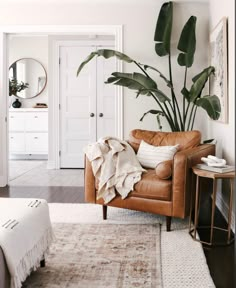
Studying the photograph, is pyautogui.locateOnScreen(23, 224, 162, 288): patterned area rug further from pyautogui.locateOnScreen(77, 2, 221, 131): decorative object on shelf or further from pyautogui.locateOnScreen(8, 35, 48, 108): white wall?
pyautogui.locateOnScreen(8, 35, 48, 108): white wall

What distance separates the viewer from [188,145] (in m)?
3.70

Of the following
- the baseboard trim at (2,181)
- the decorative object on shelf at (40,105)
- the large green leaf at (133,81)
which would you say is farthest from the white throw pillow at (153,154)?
the decorative object on shelf at (40,105)

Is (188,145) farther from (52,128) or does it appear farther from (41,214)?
(52,128)

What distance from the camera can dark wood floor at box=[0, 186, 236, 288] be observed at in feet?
7.89

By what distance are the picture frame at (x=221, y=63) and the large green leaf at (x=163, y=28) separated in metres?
0.52

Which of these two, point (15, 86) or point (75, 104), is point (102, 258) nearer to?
point (75, 104)

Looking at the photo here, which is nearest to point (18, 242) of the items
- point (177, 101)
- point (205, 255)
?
point (205, 255)

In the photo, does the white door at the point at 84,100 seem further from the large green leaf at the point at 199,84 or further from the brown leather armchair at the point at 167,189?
the brown leather armchair at the point at 167,189

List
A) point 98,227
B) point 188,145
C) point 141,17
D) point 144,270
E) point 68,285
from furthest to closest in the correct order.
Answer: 1. point 141,17
2. point 188,145
3. point 98,227
4. point 144,270
5. point 68,285

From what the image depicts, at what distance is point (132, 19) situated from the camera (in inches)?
191

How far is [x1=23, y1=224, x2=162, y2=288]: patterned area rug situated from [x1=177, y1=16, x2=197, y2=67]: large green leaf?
2040 millimetres

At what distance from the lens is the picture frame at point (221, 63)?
11.7 ft

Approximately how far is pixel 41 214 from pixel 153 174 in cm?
131

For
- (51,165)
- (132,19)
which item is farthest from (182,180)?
(51,165)
